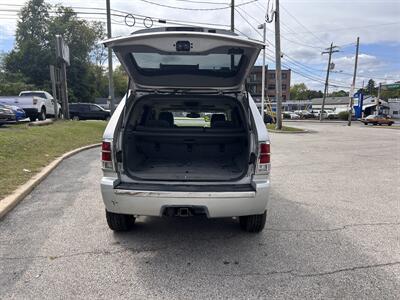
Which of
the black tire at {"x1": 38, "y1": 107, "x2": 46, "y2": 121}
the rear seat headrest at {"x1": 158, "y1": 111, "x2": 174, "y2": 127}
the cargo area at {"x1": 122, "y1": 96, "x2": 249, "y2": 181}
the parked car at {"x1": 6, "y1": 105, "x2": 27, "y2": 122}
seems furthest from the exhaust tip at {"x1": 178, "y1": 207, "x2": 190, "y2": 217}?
the black tire at {"x1": 38, "y1": 107, "x2": 46, "y2": 121}

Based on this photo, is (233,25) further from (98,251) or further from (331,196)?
(98,251)

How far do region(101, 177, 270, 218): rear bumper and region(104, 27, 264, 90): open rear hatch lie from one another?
145 cm

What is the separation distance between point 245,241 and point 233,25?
24.3 metres

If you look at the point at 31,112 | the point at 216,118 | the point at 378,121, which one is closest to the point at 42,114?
the point at 31,112

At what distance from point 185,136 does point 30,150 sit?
221 inches

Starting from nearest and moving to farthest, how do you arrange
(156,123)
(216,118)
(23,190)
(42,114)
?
(156,123)
(216,118)
(23,190)
(42,114)

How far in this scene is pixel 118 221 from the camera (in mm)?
4309

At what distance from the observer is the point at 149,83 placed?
4594 millimetres

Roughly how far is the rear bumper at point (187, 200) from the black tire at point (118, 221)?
0.49 m

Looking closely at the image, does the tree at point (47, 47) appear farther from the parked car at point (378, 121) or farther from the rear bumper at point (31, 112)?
the parked car at point (378, 121)

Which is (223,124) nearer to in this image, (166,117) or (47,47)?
(166,117)

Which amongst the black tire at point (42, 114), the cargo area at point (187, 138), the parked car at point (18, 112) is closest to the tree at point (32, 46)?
the black tire at point (42, 114)

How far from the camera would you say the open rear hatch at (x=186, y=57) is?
3.61m

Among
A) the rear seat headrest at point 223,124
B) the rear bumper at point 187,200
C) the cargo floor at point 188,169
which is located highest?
the rear seat headrest at point 223,124
